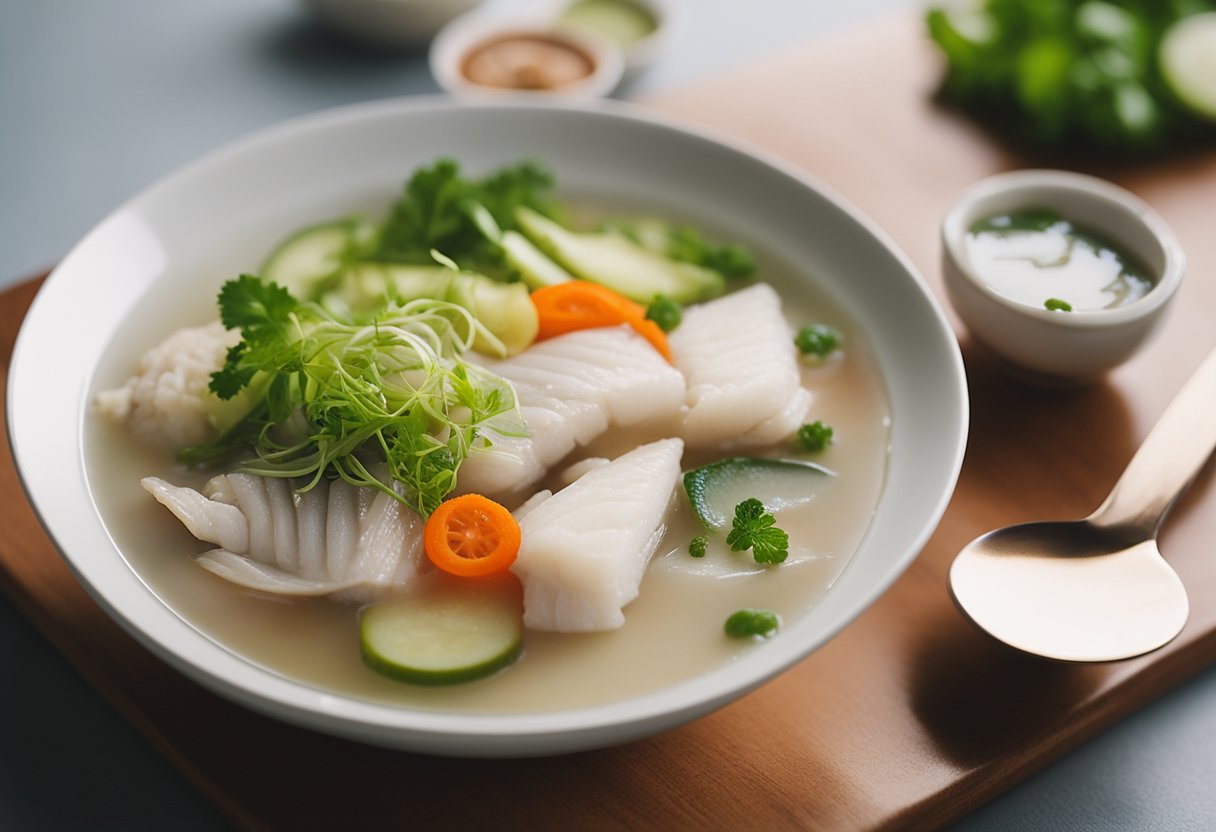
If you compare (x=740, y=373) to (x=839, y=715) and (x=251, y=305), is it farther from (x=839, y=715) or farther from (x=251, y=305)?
(x=251, y=305)

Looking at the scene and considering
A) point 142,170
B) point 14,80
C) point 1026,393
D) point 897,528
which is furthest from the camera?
point 14,80

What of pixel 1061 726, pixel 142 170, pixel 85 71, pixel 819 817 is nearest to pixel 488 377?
pixel 819 817

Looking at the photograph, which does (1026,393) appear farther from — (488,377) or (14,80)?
(14,80)

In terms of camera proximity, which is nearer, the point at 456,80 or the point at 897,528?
the point at 897,528

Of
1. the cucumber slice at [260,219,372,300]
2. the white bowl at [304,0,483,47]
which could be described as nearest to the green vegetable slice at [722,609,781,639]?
the cucumber slice at [260,219,372,300]

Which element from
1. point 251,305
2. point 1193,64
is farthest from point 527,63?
point 1193,64

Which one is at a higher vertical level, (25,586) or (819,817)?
(25,586)
